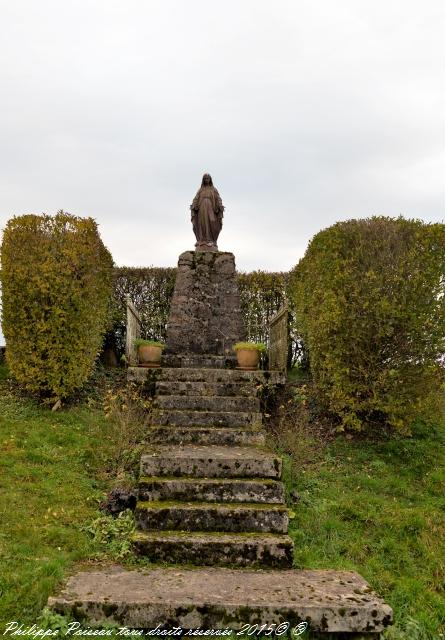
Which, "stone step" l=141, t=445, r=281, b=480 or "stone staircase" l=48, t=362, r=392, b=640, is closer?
"stone staircase" l=48, t=362, r=392, b=640

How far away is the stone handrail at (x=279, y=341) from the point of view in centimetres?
971

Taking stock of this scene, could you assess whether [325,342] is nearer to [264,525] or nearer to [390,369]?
[390,369]

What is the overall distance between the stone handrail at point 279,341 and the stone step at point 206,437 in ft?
9.22

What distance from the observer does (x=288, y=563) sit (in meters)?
5.00

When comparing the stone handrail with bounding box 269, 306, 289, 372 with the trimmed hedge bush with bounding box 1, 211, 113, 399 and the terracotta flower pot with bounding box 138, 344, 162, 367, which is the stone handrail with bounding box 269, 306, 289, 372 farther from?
the trimmed hedge bush with bounding box 1, 211, 113, 399

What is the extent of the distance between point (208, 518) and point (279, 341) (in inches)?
209

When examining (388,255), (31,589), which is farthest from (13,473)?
(388,255)

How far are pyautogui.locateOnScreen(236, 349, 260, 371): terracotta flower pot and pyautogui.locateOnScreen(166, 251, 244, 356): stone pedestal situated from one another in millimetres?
1472

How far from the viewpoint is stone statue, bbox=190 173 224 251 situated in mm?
11984

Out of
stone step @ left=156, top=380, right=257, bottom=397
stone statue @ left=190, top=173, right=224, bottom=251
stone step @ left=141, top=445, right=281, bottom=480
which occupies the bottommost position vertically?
stone step @ left=141, top=445, right=281, bottom=480

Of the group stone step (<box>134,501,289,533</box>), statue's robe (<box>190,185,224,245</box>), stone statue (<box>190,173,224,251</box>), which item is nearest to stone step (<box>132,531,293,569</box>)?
stone step (<box>134,501,289,533</box>)

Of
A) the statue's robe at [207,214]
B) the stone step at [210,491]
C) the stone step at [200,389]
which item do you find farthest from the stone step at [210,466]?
the statue's robe at [207,214]

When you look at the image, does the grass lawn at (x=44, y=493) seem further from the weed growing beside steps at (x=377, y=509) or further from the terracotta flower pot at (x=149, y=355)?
the weed growing beside steps at (x=377, y=509)

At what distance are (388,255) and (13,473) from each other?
6.42m
